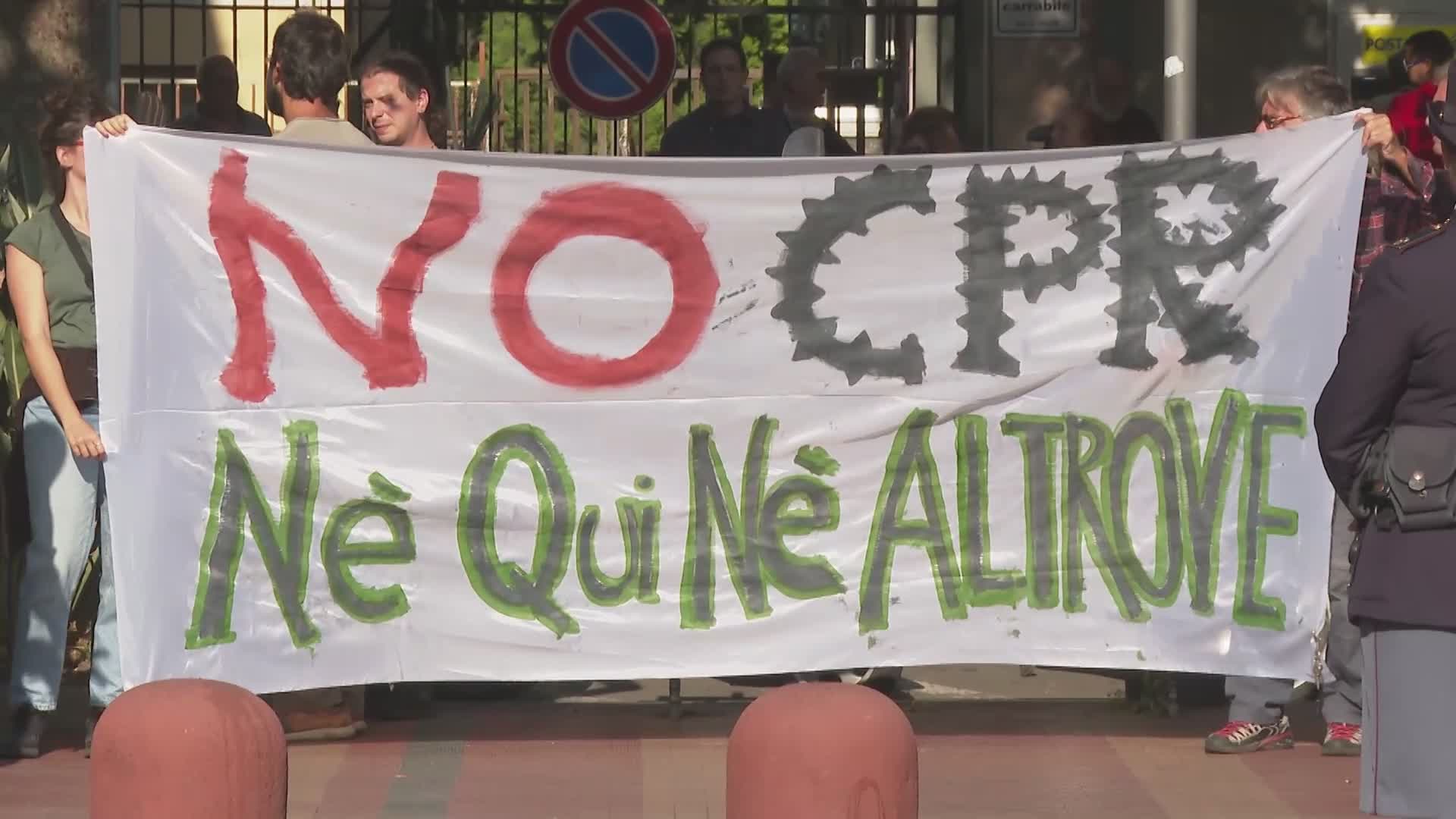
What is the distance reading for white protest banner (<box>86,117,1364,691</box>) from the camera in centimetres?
622

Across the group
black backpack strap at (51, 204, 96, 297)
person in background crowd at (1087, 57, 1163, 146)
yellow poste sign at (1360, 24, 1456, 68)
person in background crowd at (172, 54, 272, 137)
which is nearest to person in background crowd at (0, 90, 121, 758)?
black backpack strap at (51, 204, 96, 297)

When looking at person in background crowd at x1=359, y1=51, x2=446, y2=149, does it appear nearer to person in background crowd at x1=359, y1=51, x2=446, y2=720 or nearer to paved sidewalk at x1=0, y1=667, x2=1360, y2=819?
person in background crowd at x1=359, y1=51, x2=446, y2=720

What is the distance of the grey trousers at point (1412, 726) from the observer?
421 cm

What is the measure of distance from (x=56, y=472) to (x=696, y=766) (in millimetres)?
1986

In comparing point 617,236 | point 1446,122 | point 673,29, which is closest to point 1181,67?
point 617,236

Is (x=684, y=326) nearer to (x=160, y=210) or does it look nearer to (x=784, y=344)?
(x=784, y=344)

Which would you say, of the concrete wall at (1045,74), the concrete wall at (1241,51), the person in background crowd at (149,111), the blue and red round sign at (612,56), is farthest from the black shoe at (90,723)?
the concrete wall at (1241,51)

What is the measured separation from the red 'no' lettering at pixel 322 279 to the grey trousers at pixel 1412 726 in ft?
9.58

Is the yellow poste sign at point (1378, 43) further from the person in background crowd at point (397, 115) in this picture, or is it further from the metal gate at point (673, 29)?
the person in background crowd at point (397, 115)

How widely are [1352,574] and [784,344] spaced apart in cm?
224

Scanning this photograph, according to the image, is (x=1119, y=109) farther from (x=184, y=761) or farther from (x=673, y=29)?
(x=673, y=29)

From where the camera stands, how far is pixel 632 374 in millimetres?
6320

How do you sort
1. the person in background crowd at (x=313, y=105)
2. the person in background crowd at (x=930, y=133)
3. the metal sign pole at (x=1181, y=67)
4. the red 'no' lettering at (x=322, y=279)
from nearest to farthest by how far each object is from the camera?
the red 'no' lettering at (x=322, y=279), the person in background crowd at (x=313, y=105), the metal sign pole at (x=1181, y=67), the person in background crowd at (x=930, y=133)

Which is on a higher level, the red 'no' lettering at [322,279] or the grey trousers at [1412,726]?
the red 'no' lettering at [322,279]
